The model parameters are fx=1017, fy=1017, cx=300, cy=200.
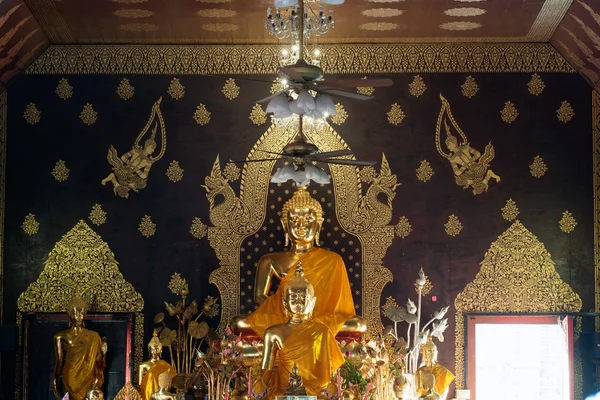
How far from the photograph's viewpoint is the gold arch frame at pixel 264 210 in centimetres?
1009

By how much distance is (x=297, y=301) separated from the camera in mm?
8828

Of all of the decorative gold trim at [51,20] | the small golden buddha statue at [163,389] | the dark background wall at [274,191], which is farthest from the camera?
the dark background wall at [274,191]

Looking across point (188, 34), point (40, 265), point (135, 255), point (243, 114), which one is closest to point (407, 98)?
point (243, 114)

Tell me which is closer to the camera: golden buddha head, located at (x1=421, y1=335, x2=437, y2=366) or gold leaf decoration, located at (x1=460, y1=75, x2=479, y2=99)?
golden buddha head, located at (x1=421, y1=335, x2=437, y2=366)

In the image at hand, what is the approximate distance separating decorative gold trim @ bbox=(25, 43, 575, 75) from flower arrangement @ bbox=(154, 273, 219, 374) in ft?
7.39

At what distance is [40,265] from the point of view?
10.2m

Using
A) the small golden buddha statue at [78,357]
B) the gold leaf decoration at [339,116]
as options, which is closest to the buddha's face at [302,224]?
the gold leaf decoration at [339,116]

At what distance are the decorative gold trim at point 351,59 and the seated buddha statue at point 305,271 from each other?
4.73 feet

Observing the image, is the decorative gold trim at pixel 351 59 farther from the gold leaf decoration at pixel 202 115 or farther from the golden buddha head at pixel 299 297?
the golden buddha head at pixel 299 297

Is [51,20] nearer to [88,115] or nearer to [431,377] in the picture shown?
[88,115]

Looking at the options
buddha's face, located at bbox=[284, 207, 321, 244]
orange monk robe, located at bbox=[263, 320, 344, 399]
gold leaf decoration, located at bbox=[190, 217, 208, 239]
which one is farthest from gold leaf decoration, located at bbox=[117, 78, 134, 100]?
orange monk robe, located at bbox=[263, 320, 344, 399]

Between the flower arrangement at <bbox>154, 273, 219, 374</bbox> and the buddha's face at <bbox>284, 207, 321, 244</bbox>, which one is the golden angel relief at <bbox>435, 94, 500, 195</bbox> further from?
the flower arrangement at <bbox>154, 273, 219, 374</bbox>

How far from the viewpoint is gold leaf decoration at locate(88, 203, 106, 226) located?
10219 millimetres

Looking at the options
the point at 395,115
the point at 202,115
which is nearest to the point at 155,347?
the point at 202,115
